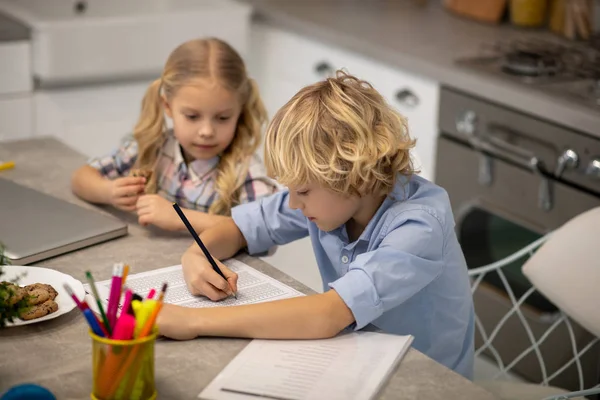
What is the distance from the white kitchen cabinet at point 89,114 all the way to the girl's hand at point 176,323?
1857 millimetres

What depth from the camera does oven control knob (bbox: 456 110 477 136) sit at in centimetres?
263

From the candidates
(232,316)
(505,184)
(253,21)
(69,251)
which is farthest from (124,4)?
(232,316)

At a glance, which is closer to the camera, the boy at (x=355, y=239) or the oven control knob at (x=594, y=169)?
the boy at (x=355, y=239)

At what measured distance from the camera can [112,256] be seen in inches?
66.1

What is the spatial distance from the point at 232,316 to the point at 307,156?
0.27m

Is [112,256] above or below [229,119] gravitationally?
below

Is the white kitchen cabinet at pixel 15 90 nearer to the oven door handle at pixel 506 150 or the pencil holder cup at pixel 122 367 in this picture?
the oven door handle at pixel 506 150

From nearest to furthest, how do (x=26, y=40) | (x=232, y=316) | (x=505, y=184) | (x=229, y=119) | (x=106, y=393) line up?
(x=106, y=393) < (x=232, y=316) < (x=229, y=119) < (x=505, y=184) < (x=26, y=40)

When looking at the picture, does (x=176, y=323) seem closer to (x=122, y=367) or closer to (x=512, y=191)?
(x=122, y=367)

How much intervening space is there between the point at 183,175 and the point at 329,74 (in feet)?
4.04

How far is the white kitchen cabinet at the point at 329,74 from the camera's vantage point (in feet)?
9.20

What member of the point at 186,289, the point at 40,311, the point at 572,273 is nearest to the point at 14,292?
the point at 40,311

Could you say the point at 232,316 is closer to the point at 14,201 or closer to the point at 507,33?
the point at 14,201

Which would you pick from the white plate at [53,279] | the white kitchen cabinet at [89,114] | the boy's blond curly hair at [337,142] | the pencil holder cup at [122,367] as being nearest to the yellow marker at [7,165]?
the white plate at [53,279]
